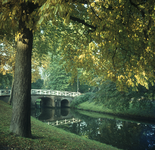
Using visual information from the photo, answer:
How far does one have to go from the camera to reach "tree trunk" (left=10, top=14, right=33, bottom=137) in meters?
5.45

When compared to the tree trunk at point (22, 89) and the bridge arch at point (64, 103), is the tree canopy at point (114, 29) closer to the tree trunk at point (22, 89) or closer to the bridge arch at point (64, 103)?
the tree trunk at point (22, 89)

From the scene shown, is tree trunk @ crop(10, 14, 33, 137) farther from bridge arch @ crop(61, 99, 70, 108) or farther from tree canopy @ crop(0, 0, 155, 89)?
bridge arch @ crop(61, 99, 70, 108)

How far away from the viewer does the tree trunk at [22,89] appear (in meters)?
5.45

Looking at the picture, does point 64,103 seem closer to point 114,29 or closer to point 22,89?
point 22,89

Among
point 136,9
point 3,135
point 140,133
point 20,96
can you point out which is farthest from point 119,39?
point 140,133

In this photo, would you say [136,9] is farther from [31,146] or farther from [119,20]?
[31,146]

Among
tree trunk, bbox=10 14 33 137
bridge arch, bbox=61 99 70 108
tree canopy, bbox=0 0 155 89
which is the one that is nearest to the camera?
tree canopy, bbox=0 0 155 89

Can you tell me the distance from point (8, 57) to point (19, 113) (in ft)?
46.3

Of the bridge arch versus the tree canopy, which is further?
the bridge arch

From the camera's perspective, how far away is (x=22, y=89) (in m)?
5.54

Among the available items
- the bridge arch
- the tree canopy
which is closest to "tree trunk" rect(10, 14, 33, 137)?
the tree canopy

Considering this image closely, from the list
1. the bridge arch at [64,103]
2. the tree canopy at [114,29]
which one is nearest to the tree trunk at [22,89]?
the tree canopy at [114,29]

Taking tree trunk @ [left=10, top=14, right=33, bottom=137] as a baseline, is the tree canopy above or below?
above

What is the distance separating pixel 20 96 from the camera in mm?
5512
